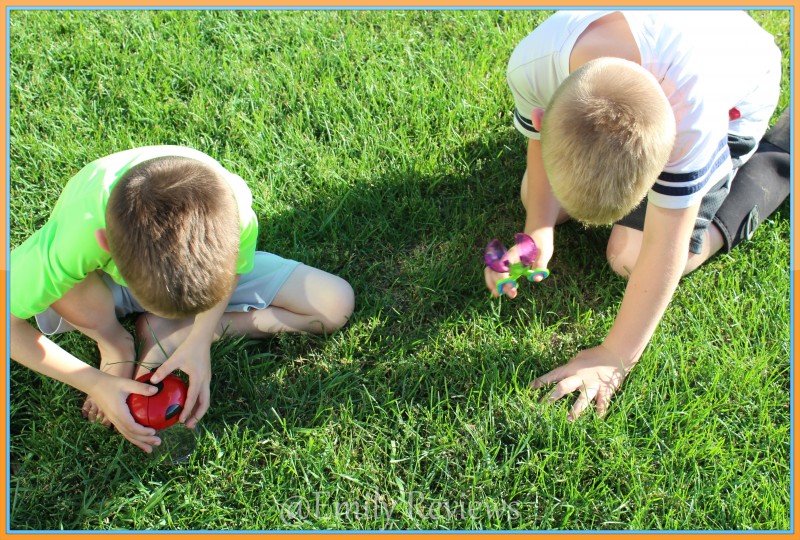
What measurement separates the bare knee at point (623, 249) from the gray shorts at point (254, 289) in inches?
44.1

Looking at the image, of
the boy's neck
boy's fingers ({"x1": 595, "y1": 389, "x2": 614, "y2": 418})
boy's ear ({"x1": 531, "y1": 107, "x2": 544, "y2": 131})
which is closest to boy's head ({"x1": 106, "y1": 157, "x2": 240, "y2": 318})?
boy's ear ({"x1": 531, "y1": 107, "x2": 544, "y2": 131})

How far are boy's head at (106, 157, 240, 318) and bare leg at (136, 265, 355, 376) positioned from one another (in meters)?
0.58

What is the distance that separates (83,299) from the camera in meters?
2.13

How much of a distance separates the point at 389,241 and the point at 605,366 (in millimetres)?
893

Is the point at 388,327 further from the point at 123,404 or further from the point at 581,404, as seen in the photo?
the point at 123,404

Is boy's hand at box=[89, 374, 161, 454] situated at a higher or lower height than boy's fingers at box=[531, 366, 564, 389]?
higher

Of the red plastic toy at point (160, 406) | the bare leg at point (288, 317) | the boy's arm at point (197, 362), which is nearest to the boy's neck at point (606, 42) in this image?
the bare leg at point (288, 317)

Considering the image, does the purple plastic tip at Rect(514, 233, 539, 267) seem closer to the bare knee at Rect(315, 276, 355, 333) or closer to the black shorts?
the black shorts

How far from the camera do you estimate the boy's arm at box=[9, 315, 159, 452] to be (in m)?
2.08

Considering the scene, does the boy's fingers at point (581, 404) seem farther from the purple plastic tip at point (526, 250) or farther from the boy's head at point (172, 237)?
the boy's head at point (172, 237)

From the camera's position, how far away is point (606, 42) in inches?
80.4

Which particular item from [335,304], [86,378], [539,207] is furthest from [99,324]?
[539,207]

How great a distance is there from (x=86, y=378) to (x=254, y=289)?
1.89ft

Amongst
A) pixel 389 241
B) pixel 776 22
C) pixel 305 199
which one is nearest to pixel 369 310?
pixel 389 241
